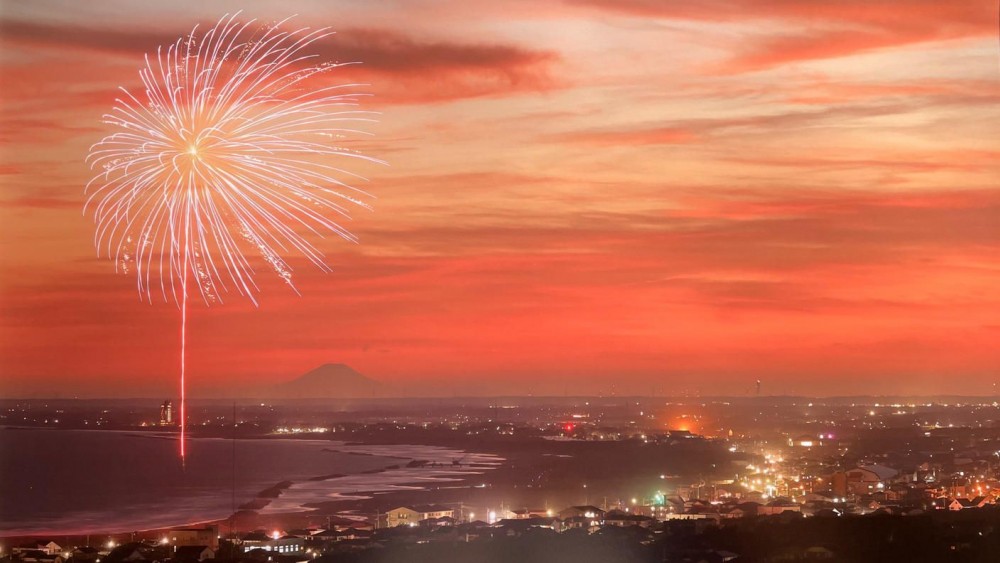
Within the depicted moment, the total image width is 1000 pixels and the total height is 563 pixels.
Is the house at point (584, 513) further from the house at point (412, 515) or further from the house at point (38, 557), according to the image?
the house at point (38, 557)

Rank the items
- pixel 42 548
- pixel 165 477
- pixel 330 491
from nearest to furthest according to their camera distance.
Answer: pixel 42 548 < pixel 330 491 < pixel 165 477

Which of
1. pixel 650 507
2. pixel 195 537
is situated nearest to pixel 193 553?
pixel 195 537

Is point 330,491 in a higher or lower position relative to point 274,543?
higher

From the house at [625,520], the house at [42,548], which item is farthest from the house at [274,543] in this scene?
the house at [625,520]

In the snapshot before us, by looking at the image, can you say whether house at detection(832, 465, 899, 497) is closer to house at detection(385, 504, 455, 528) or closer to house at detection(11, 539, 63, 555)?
house at detection(385, 504, 455, 528)

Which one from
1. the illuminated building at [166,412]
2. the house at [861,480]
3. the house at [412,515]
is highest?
the illuminated building at [166,412]

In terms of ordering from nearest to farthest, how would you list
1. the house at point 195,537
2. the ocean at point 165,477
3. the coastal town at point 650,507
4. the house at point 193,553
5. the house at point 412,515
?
1. the house at point 193,553
2. the coastal town at point 650,507
3. the house at point 195,537
4. the house at point 412,515
5. the ocean at point 165,477

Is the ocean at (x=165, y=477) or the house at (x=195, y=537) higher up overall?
the ocean at (x=165, y=477)

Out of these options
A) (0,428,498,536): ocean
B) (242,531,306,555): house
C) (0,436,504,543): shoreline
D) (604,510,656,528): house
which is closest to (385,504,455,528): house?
(0,436,504,543): shoreline

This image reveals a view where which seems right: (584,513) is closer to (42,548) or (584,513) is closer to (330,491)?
(42,548)
